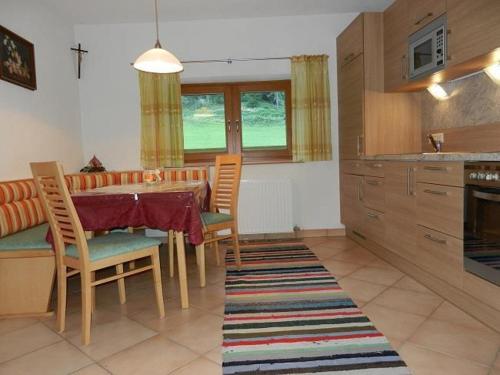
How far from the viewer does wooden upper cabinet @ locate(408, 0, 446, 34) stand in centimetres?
239

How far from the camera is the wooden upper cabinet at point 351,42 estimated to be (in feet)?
10.6

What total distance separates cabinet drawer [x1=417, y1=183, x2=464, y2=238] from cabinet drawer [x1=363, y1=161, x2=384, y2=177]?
56 centimetres

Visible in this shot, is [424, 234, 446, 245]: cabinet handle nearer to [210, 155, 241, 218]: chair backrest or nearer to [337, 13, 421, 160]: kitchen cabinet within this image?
[337, 13, 421, 160]: kitchen cabinet

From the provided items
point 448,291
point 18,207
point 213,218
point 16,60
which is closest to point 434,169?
point 448,291

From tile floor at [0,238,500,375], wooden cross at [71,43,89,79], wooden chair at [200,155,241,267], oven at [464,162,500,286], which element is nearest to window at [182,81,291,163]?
wooden chair at [200,155,241,267]

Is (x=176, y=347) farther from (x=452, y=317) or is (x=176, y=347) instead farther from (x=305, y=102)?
(x=305, y=102)

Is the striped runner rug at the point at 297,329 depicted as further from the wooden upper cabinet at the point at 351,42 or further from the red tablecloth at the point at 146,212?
the wooden upper cabinet at the point at 351,42

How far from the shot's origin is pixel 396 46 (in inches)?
117

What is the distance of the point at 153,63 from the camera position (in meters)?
2.59

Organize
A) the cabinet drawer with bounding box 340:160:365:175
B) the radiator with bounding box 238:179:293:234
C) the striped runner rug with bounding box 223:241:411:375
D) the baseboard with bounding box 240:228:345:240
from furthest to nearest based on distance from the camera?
the baseboard with bounding box 240:228:345:240 → the radiator with bounding box 238:179:293:234 → the cabinet drawer with bounding box 340:160:365:175 → the striped runner rug with bounding box 223:241:411:375

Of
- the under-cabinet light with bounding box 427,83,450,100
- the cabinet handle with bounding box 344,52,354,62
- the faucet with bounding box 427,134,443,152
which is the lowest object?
the faucet with bounding box 427,134,443,152

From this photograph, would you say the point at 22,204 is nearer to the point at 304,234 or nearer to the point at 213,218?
the point at 213,218

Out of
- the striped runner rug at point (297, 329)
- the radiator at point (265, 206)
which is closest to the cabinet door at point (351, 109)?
the radiator at point (265, 206)

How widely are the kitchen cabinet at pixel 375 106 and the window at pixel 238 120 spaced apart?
0.93 meters
